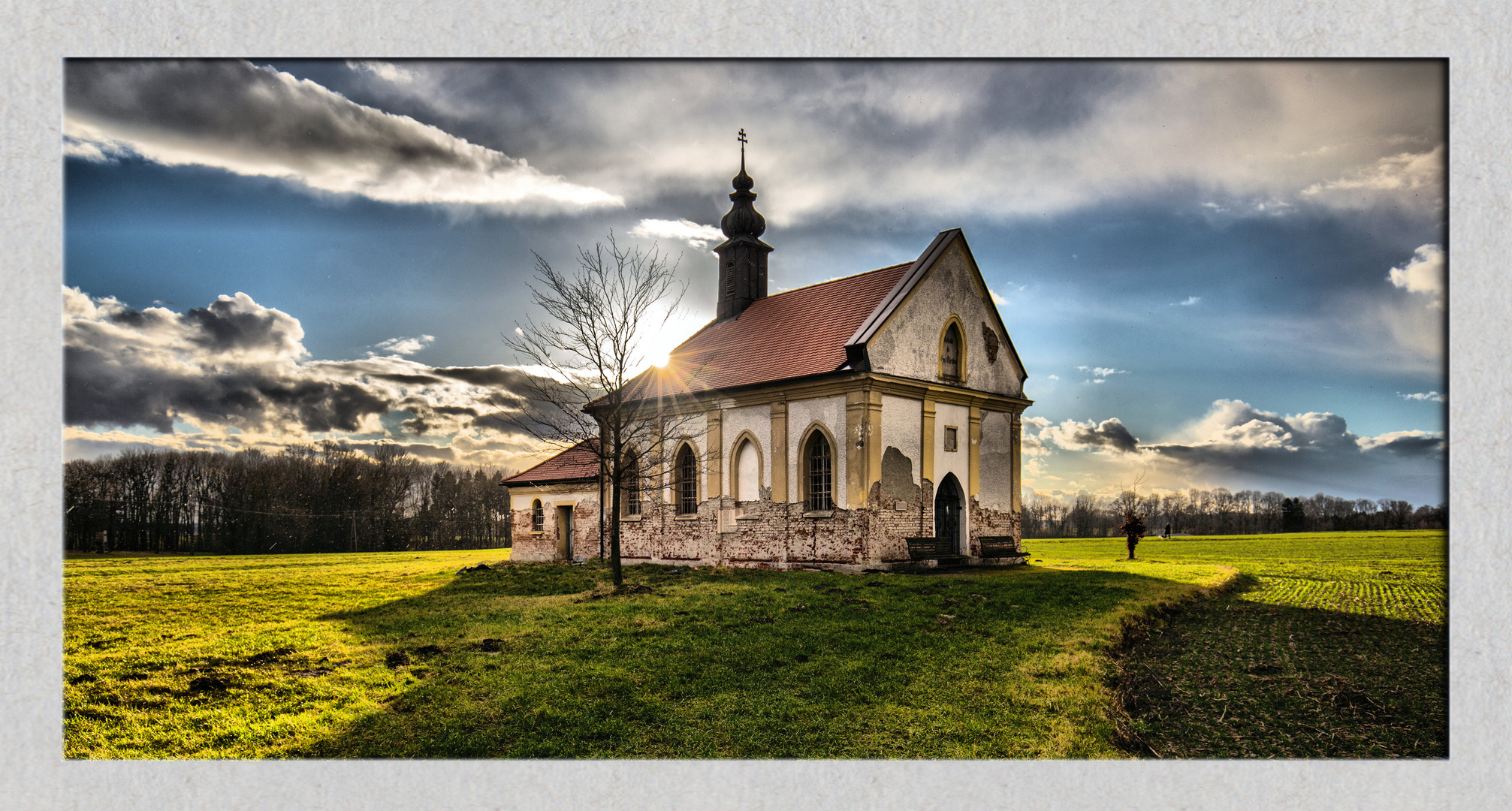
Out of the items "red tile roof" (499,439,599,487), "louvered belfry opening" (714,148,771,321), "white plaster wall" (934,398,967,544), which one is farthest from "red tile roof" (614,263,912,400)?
"red tile roof" (499,439,599,487)

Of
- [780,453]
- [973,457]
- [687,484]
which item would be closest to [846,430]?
[780,453]

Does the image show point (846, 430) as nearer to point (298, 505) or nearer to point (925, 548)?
point (925, 548)

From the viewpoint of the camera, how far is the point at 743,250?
26078 millimetres

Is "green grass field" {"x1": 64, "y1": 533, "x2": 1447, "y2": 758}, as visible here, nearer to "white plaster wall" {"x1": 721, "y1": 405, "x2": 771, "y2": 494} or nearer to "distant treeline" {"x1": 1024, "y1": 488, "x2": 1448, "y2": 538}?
"distant treeline" {"x1": 1024, "y1": 488, "x2": 1448, "y2": 538}

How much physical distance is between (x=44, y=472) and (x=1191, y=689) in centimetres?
1123

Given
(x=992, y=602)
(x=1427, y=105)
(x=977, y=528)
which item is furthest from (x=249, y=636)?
(x=977, y=528)

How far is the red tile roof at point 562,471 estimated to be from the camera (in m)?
26.4

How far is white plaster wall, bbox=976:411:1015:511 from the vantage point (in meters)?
21.2

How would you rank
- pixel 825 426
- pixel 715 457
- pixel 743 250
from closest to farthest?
1. pixel 825 426
2. pixel 715 457
3. pixel 743 250

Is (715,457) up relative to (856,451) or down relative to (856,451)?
down

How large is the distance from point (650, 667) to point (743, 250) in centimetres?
1924

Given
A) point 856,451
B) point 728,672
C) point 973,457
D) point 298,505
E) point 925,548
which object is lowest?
point 298,505

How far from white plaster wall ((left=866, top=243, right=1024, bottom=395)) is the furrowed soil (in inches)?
313

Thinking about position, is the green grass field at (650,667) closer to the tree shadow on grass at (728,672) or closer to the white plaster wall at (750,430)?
the tree shadow on grass at (728,672)
